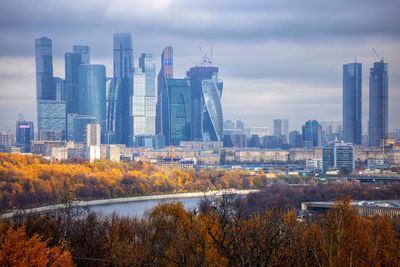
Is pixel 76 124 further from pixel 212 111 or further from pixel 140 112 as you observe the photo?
pixel 212 111

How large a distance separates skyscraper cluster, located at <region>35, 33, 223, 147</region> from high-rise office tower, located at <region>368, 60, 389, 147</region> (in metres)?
11.9

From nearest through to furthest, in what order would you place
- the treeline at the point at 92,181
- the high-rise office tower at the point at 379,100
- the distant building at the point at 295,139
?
the treeline at the point at 92,181, the high-rise office tower at the point at 379,100, the distant building at the point at 295,139

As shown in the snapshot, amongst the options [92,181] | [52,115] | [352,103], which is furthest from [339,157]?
[52,115]

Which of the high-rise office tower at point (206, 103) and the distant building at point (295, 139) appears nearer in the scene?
the high-rise office tower at point (206, 103)

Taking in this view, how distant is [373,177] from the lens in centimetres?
3981

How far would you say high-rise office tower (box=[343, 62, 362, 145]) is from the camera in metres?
73.4

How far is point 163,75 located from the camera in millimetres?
78750

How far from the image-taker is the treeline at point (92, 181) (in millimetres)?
29047

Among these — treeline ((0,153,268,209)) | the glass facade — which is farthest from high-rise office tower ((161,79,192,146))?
treeline ((0,153,268,209))

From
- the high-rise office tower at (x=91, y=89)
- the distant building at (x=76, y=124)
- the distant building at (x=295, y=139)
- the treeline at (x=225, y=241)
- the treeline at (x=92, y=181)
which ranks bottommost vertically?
the treeline at (x=92, y=181)

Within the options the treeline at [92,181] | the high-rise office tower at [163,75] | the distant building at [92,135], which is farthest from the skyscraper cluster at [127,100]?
the treeline at [92,181]

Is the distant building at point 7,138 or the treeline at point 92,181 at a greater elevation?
the distant building at point 7,138

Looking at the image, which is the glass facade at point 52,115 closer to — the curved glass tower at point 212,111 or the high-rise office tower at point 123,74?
the high-rise office tower at point 123,74

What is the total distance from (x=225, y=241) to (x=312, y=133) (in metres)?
67.1
